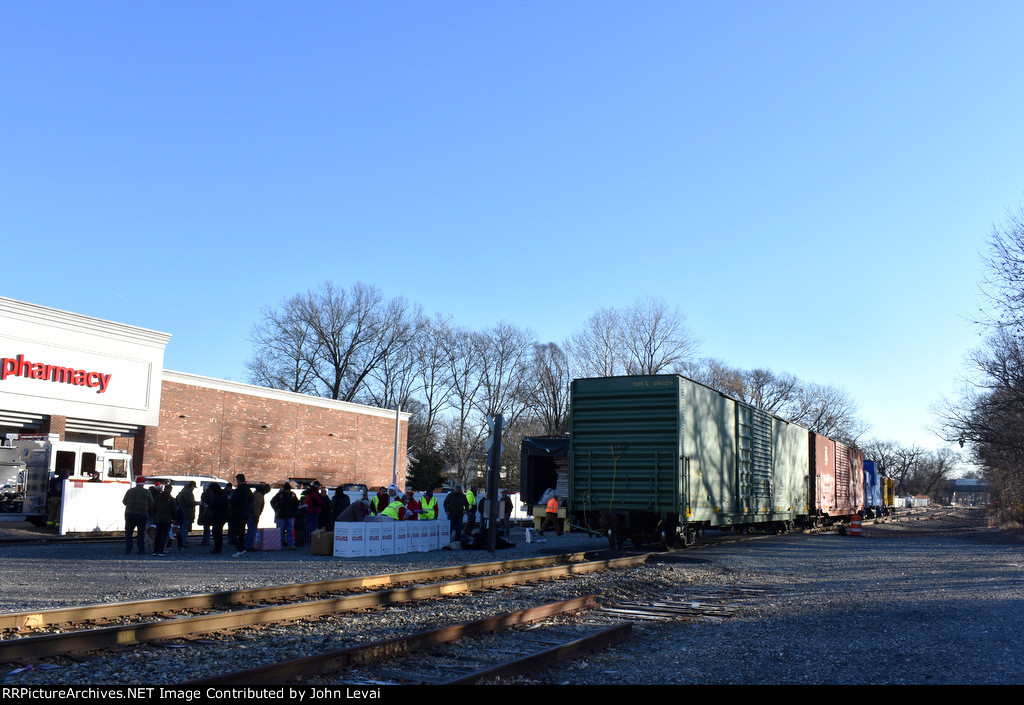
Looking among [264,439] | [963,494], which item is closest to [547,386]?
[264,439]

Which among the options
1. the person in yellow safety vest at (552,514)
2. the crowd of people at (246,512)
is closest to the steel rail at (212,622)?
the crowd of people at (246,512)

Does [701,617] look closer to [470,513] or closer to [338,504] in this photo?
[470,513]

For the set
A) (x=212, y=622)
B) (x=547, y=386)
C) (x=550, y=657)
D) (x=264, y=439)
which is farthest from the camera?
(x=547, y=386)

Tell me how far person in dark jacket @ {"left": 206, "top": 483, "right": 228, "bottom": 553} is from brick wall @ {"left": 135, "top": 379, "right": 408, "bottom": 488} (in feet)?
52.0

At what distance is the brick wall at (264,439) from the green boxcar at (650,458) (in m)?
22.5

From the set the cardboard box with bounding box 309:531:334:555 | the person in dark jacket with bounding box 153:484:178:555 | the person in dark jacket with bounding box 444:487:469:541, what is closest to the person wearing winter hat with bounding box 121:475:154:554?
the person in dark jacket with bounding box 153:484:178:555

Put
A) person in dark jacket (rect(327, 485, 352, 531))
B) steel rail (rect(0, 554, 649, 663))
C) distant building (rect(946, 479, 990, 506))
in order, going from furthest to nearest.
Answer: distant building (rect(946, 479, 990, 506)) < person in dark jacket (rect(327, 485, 352, 531)) < steel rail (rect(0, 554, 649, 663))

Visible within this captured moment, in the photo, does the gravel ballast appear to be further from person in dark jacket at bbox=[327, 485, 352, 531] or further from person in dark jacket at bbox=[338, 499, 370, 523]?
person in dark jacket at bbox=[327, 485, 352, 531]

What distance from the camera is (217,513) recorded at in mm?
18250

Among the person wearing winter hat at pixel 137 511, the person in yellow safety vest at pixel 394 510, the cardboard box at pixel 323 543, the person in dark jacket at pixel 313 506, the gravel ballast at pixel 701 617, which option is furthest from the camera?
the person in dark jacket at pixel 313 506

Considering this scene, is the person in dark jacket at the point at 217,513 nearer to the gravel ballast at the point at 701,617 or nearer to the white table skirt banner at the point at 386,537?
the gravel ballast at the point at 701,617

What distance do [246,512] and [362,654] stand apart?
12426 mm

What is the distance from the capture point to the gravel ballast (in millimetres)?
6664

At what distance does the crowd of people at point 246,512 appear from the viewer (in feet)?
57.2
